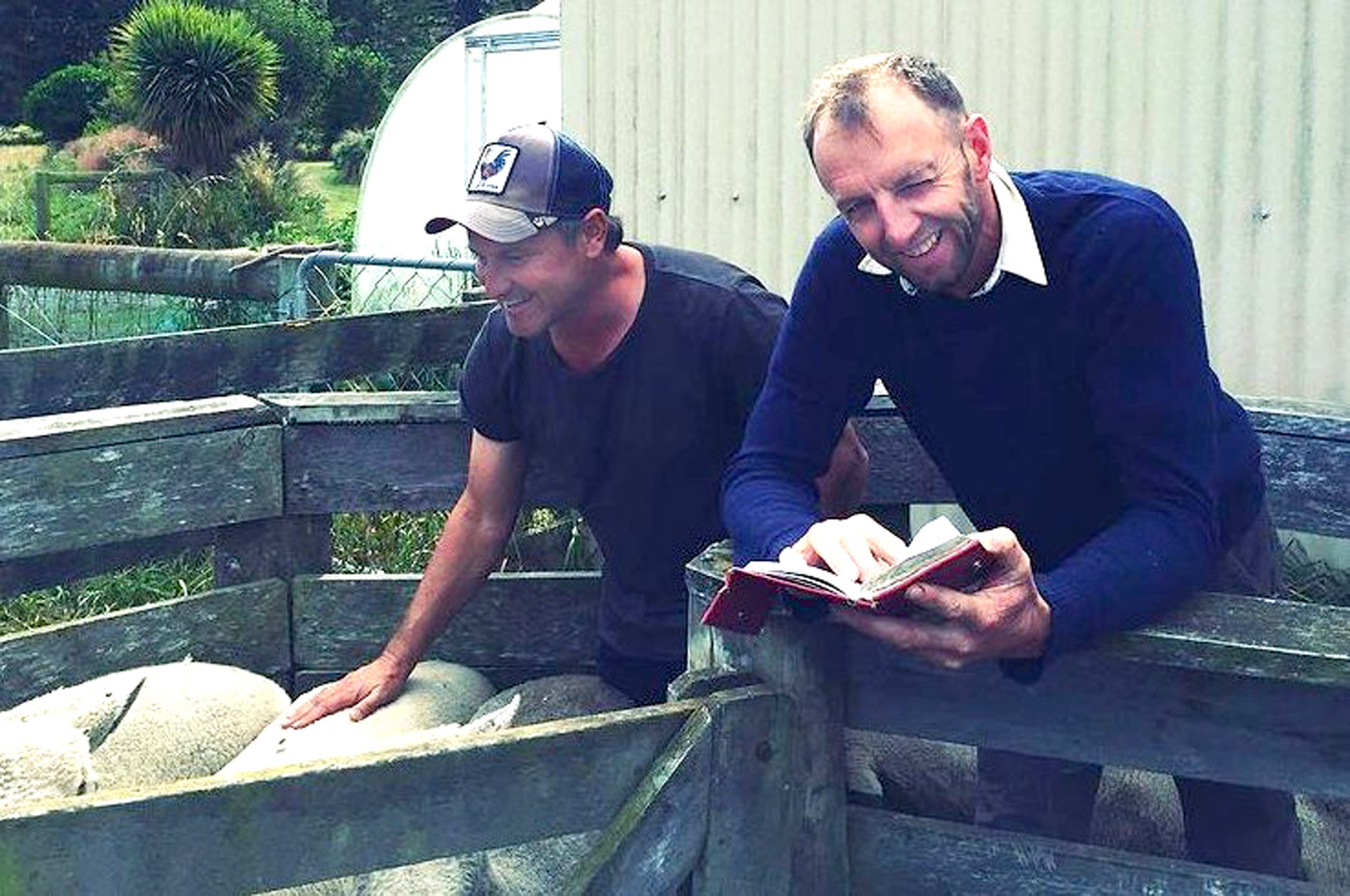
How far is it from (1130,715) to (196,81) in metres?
23.5

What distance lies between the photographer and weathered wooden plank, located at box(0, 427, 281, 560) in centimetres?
372

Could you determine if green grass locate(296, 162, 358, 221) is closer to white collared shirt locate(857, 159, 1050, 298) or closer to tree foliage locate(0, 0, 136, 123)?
tree foliage locate(0, 0, 136, 123)

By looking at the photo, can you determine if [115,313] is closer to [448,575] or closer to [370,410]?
[370,410]

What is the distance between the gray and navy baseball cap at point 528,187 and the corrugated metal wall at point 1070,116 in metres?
3.07

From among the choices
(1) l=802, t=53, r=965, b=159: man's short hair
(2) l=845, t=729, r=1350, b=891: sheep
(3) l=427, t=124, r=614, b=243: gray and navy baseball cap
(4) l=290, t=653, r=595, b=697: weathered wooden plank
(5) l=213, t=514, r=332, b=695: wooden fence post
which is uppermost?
(1) l=802, t=53, r=965, b=159: man's short hair

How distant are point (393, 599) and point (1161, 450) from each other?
85.7 inches

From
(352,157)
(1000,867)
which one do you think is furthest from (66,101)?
(1000,867)

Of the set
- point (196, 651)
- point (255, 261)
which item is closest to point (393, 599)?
point (196, 651)

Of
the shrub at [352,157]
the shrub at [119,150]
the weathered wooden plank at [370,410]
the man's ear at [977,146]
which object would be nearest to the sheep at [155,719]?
the weathered wooden plank at [370,410]

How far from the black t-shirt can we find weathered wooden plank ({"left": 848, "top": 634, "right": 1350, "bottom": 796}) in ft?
3.79

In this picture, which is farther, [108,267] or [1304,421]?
[108,267]

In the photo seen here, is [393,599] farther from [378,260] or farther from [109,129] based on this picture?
[109,129]

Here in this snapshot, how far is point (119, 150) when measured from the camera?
26297 millimetres

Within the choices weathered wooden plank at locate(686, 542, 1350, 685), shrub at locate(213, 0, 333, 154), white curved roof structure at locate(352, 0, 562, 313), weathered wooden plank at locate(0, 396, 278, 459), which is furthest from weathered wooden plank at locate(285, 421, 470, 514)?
shrub at locate(213, 0, 333, 154)
